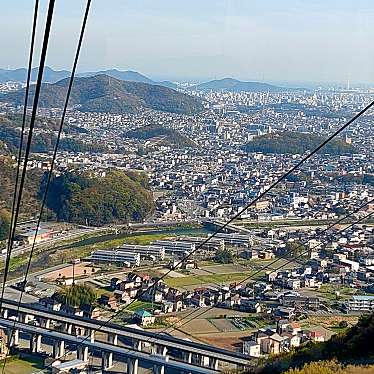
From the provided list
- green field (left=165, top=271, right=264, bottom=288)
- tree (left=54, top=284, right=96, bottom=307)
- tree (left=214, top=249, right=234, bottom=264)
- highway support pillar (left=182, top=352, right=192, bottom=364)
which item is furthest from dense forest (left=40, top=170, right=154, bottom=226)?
highway support pillar (left=182, top=352, right=192, bottom=364)

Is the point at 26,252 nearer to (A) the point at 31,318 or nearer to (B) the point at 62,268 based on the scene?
(B) the point at 62,268

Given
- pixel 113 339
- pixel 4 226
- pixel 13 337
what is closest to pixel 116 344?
pixel 113 339

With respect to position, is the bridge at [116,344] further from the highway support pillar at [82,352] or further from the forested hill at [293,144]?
the forested hill at [293,144]

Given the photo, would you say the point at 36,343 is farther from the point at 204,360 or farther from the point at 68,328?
the point at 204,360

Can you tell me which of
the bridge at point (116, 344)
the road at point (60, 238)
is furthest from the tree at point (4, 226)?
the bridge at point (116, 344)

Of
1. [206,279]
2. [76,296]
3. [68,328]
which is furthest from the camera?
[206,279]

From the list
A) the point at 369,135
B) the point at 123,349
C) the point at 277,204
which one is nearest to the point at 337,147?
the point at 369,135
